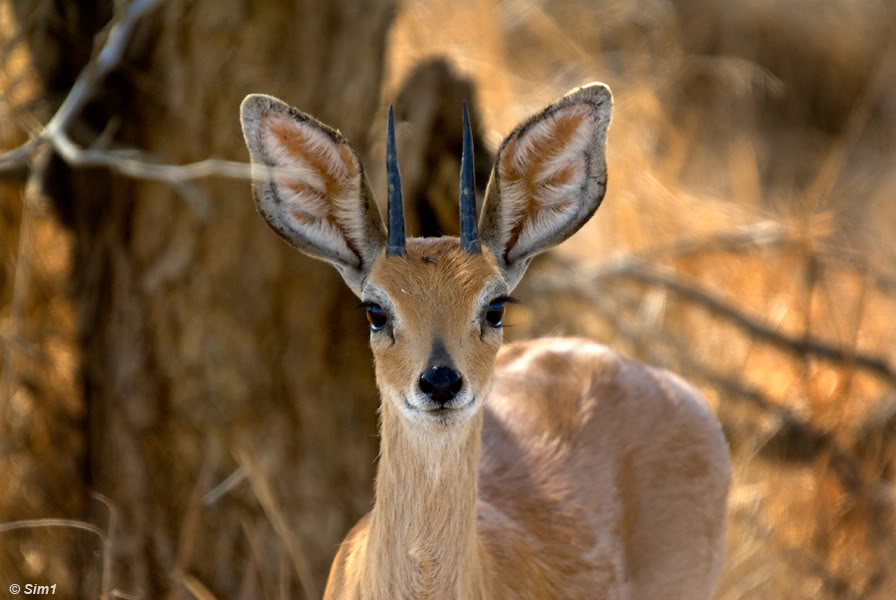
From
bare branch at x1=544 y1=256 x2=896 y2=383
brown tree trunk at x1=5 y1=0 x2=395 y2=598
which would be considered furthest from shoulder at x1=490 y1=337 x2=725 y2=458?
bare branch at x1=544 y1=256 x2=896 y2=383

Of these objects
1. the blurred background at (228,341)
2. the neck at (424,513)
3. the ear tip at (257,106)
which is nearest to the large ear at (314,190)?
the ear tip at (257,106)

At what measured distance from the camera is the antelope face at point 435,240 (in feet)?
11.3

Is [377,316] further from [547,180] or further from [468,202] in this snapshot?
[547,180]

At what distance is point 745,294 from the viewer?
25.5ft

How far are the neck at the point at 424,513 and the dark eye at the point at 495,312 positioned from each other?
0.28m

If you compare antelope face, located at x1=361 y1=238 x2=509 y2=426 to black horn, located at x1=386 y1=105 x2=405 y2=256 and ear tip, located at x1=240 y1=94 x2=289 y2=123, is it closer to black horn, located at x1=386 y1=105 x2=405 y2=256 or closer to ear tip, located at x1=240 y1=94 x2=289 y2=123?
black horn, located at x1=386 y1=105 x2=405 y2=256

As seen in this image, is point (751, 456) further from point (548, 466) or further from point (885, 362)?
point (548, 466)

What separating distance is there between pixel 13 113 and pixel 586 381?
2860mm

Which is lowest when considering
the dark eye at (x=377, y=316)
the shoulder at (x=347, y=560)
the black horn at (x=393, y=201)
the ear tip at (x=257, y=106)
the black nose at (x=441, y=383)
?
the shoulder at (x=347, y=560)

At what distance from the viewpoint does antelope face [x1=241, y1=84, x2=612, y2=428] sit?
3.44 metres

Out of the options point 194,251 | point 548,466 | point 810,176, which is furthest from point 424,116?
point 810,176

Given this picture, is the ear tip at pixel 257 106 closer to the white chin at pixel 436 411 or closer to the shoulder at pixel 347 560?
the white chin at pixel 436 411

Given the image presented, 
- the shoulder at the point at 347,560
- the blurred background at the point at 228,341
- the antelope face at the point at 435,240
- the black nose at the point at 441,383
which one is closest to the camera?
the black nose at the point at 441,383

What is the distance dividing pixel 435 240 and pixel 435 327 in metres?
0.40
